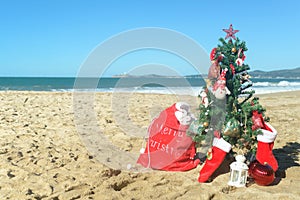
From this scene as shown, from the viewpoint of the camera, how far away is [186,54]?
12.1ft

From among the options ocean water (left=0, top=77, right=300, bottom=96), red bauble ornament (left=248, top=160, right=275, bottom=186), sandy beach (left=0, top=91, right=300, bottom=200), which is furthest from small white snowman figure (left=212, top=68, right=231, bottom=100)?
sandy beach (left=0, top=91, right=300, bottom=200)

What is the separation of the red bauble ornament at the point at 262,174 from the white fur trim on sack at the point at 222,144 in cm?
36

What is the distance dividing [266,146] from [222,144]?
54 cm

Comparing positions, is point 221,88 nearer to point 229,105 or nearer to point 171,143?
point 229,105

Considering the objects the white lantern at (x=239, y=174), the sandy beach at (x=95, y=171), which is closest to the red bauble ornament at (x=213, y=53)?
the white lantern at (x=239, y=174)

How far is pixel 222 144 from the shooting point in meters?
3.31

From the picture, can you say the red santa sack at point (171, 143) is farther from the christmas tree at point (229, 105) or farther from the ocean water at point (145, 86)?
the ocean water at point (145, 86)

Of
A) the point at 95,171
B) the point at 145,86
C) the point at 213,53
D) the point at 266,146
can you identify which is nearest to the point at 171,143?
the point at 95,171

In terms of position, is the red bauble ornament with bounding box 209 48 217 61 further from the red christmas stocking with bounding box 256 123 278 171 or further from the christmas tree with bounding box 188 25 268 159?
the red christmas stocking with bounding box 256 123 278 171

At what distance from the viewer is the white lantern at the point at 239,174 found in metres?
3.19

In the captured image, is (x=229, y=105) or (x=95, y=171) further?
(x=95, y=171)

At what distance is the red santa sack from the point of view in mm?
3670

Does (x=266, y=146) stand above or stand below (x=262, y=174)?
above

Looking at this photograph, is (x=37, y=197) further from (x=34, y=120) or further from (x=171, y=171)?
(x=34, y=120)
